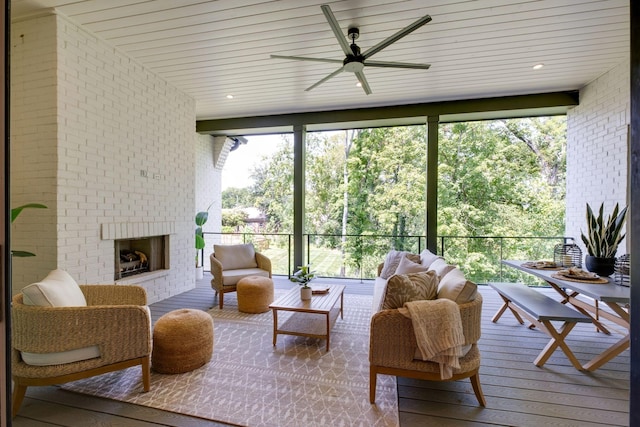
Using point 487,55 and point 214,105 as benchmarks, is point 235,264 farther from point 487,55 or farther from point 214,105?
point 487,55

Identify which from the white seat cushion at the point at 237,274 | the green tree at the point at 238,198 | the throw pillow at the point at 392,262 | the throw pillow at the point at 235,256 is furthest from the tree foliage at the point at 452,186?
the throw pillow at the point at 392,262

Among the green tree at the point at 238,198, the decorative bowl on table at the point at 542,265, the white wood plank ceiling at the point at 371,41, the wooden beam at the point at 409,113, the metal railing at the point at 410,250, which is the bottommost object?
the metal railing at the point at 410,250

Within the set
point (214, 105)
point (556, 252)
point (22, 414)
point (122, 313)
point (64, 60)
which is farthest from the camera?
point (214, 105)

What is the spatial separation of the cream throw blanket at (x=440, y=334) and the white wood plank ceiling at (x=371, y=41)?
2.59 metres

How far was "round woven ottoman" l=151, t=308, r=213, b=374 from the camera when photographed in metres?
2.14

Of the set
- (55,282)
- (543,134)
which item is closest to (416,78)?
(55,282)

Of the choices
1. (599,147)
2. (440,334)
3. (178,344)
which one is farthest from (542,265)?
(178,344)

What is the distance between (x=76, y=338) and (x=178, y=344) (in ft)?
2.06

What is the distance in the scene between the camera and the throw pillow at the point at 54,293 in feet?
5.70

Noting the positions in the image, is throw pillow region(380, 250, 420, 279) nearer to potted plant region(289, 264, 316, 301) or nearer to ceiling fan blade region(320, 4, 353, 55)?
potted plant region(289, 264, 316, 301)

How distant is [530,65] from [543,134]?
587 centimetres

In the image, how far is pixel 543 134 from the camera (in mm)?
7980

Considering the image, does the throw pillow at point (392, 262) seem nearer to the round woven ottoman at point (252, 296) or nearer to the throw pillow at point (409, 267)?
the throw pillow at point (409, 267)

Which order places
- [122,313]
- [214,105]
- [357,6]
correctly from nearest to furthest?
[122,313] → [357,6] → [214,105]
